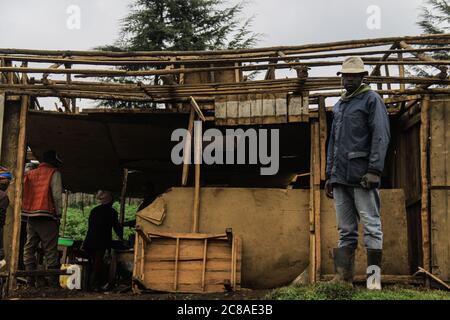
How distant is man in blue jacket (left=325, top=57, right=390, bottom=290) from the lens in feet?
20.3

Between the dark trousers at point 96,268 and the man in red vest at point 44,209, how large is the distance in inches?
38.2

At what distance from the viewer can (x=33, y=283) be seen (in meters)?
9.89

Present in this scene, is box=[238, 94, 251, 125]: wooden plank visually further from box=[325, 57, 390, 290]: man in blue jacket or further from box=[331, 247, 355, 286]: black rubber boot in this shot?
box=[331, 247, 355, 286]: black rubber boot

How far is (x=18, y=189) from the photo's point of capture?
8688mm

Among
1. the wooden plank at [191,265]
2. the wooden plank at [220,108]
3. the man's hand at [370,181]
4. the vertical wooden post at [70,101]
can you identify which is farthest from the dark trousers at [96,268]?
the man's hand at [370,181]

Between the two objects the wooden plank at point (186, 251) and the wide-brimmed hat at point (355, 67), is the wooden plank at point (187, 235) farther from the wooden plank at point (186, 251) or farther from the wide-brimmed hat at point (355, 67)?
the wide-brimmed hat at point (355, 67)

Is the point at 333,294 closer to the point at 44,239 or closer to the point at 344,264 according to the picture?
the point at 344,264

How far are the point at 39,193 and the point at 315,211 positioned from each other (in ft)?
13.6

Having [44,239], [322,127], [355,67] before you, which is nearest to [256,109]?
[322,127]

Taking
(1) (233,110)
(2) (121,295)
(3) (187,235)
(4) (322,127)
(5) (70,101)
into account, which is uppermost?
(5) (70,101)

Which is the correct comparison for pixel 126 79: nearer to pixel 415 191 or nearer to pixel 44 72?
pixel 44 72

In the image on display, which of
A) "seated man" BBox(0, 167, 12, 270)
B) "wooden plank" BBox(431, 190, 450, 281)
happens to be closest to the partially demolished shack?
"wooden plank" BBox(431, 190, 450, 281)

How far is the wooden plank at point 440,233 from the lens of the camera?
800 cm

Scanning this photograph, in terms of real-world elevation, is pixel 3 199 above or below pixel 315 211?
above
